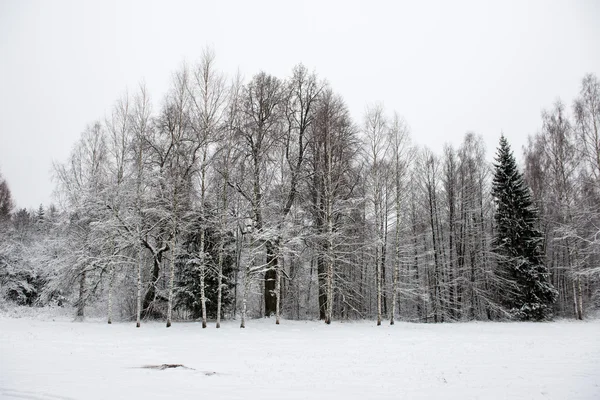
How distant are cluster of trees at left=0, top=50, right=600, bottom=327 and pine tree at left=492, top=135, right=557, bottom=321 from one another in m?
0.10

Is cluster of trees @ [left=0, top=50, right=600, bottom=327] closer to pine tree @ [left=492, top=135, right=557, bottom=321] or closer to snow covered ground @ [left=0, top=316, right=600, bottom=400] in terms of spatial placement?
pine tree @ [left=492, top=135, right=557, bottom=321]

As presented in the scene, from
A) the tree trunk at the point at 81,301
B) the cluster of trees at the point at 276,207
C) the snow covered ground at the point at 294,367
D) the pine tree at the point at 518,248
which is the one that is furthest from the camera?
the pine tree at the point at 518,248

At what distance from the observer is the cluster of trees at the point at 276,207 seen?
19375 millimetres

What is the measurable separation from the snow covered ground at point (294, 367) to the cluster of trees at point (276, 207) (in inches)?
222

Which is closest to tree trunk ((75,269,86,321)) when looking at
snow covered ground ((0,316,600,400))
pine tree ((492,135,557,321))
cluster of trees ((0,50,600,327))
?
cluster of trees ((0,50,600,327))

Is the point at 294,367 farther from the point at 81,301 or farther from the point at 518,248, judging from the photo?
the point at 518,248

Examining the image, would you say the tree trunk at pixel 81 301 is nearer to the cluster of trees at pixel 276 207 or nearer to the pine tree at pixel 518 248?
the cluster of trees at pixel 276 207

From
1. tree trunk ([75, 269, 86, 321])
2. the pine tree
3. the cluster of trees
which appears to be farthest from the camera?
the pine tree

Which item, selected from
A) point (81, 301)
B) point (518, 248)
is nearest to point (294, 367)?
point (81, 301)

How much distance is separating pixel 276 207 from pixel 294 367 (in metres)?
12.2

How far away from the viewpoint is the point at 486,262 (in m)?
26.7

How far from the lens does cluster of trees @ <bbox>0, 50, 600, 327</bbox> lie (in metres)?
19.4

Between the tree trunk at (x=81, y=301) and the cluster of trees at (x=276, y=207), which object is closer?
the cluster of trees at (x=276, y=207)

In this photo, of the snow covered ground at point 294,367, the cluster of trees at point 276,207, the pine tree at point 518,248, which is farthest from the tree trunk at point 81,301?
the pine tree at point 518,248
